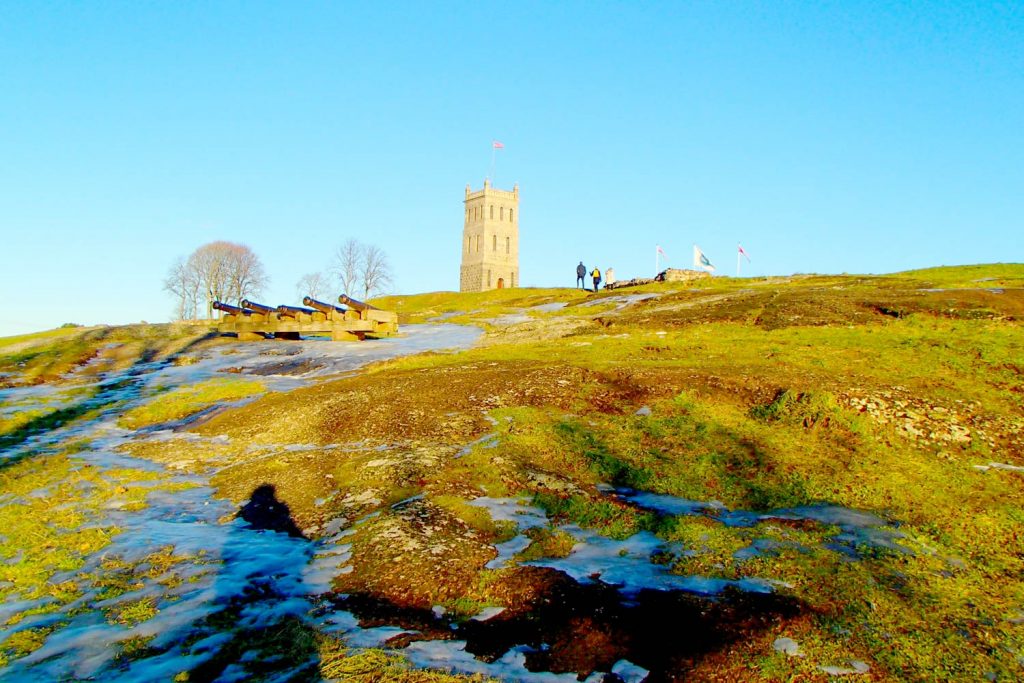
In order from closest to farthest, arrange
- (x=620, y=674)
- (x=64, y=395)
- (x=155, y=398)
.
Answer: (x=620, y=674) → (x=155, y=398) → (x=64, y=395)

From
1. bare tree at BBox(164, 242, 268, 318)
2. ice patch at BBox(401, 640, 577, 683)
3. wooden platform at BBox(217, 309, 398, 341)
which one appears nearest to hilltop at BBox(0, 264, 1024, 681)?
ice patch at BBox(401, 640, 577, 683)

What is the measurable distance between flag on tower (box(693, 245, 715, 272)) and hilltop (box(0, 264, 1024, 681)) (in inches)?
1176

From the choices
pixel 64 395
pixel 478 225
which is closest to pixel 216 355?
pixel 64 395

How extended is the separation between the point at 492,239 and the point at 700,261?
68.9 meters

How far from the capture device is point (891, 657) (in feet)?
18.2

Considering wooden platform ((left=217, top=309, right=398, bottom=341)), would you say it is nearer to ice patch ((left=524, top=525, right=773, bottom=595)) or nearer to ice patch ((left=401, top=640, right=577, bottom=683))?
ice patch ((left=524, top=525, right=773, bottom=595))

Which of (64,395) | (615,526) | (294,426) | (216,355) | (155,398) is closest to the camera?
(615,526)

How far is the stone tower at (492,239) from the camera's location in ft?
376

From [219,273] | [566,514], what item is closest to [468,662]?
Result: [566,514]

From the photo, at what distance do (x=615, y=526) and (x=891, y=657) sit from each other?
333 centimetres

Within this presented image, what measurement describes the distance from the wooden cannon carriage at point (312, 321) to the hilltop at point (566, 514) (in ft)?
36.2

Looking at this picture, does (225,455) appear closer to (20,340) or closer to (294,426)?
(294,426)

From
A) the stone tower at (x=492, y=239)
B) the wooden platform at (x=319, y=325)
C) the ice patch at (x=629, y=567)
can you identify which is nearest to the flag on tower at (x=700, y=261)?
the wooden platform at (x=319, y=325)

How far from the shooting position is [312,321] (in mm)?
30297
